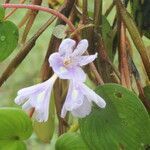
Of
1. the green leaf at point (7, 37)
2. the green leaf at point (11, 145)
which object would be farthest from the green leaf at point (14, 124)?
the green leaf at point (7, 37)

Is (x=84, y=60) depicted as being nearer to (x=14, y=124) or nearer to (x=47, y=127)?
(x=14, y=124)

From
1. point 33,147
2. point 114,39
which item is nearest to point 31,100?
point 114,39

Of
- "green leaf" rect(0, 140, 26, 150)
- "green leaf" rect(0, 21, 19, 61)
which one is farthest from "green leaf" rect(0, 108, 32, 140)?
"green leaf" rect(0, 21, 19, 61)

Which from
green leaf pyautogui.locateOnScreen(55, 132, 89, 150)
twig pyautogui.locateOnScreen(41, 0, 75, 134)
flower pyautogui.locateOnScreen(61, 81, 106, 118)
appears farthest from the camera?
twig pyautogui.locateOnScreen(41, 0, 75, 134)

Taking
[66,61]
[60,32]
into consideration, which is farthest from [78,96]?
[60,32]

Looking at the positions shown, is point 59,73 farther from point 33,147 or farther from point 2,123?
point 33,147

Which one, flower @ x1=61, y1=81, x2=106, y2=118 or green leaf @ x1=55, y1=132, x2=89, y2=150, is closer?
flower @ x1=61, y1=81, x2=106, y2=118

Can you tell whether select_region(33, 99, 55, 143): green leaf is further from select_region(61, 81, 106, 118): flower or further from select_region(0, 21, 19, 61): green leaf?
select_region(61, 81, 106, 118): flower
